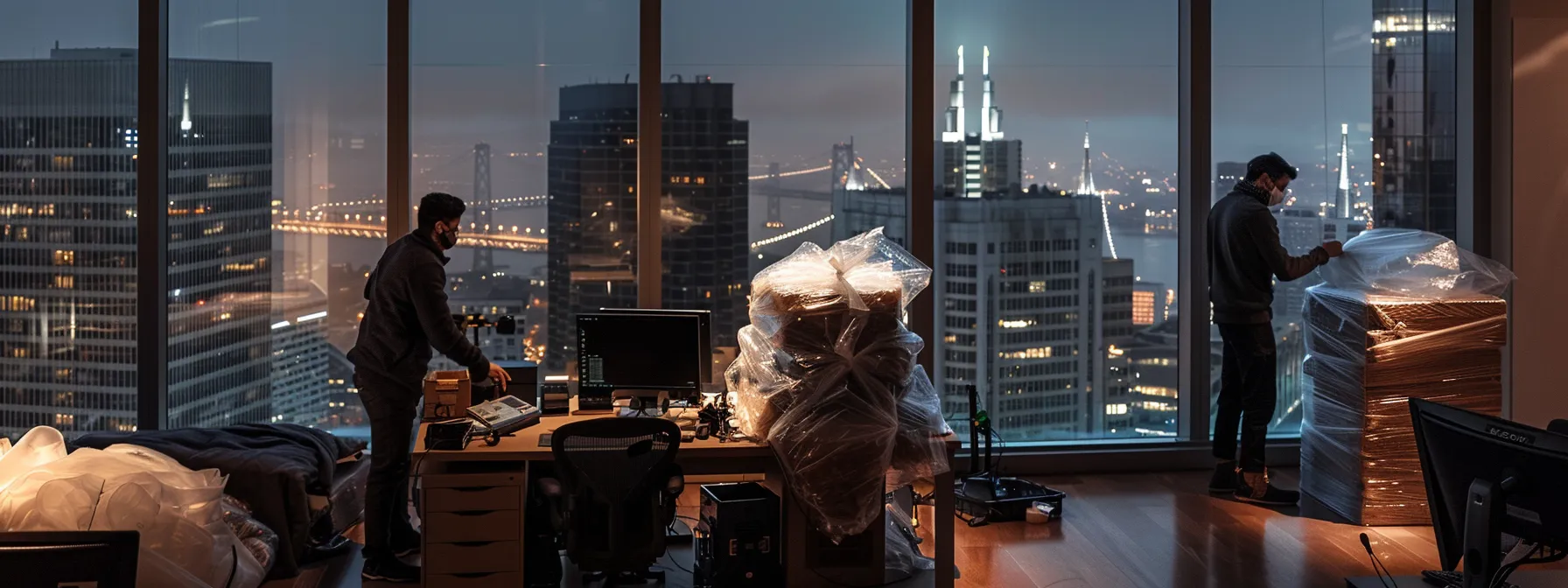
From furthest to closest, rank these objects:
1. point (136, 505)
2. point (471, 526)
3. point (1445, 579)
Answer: point (471, 526) < point (136, 505) < point (1445, 579)

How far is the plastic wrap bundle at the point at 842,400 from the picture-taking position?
427cm

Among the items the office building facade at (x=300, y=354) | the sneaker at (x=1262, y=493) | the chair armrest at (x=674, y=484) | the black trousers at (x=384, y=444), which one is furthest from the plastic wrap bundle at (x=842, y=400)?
the office building facade at (x=300, y=354)

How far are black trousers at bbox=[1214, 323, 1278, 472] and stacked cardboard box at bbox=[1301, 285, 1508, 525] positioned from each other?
12.2 inches

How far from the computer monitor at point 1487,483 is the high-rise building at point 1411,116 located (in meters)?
4.02

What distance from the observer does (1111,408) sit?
6.40 metres

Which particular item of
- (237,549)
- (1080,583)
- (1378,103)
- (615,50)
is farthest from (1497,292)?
(237,549)

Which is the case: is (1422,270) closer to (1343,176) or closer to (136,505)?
(1343,176)

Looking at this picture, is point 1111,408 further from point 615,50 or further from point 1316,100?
point 615,50

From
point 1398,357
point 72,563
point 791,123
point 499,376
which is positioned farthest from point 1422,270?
point 72,563

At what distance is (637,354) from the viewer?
4.95 meters

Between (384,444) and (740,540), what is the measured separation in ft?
4.37

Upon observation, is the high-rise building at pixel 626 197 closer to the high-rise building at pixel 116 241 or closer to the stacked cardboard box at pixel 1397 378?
the high-rise building at pixel 116 241

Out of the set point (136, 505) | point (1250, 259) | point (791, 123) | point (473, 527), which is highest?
point (791, 123)

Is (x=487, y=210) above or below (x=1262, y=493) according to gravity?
above
